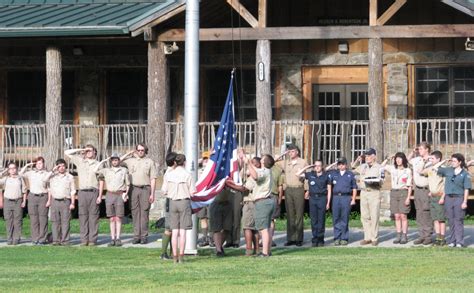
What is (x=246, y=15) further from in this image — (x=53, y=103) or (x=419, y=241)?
(x=419, y=241)

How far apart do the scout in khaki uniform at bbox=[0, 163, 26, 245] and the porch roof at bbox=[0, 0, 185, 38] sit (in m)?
4.56

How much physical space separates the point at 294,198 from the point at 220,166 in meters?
2.72

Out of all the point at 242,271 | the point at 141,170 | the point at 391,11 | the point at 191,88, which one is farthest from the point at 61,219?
the point at 391,11

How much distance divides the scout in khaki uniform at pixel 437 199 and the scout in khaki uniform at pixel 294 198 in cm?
233

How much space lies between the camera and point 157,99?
29.3 meters

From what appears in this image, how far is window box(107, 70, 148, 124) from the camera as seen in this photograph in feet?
108

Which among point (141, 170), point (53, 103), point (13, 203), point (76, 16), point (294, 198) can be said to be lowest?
point (13, 203)

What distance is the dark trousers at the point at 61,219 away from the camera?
25266mm

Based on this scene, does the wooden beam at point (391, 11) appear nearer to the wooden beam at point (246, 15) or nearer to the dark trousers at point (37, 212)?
the wooden beam at point (246, 15)

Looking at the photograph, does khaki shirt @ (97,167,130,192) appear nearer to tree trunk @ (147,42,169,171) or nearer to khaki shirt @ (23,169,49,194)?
khaki shirt @ (23,169,49,194)

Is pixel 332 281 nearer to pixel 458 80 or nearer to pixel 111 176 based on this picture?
pixel 111 176

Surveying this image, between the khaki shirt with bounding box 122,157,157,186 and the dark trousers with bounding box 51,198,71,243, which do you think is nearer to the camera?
the dark trousers with bounding box 51,198,71,243

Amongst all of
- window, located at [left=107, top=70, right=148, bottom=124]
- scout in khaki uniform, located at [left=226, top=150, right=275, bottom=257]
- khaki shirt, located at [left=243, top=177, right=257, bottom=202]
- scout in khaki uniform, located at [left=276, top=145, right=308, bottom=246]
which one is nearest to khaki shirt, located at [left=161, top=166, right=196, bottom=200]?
scout in khaki uniform, located at [left=226, top=150, right=275, bottom=257]

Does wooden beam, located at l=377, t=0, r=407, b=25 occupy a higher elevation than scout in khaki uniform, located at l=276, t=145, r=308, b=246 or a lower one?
higher
